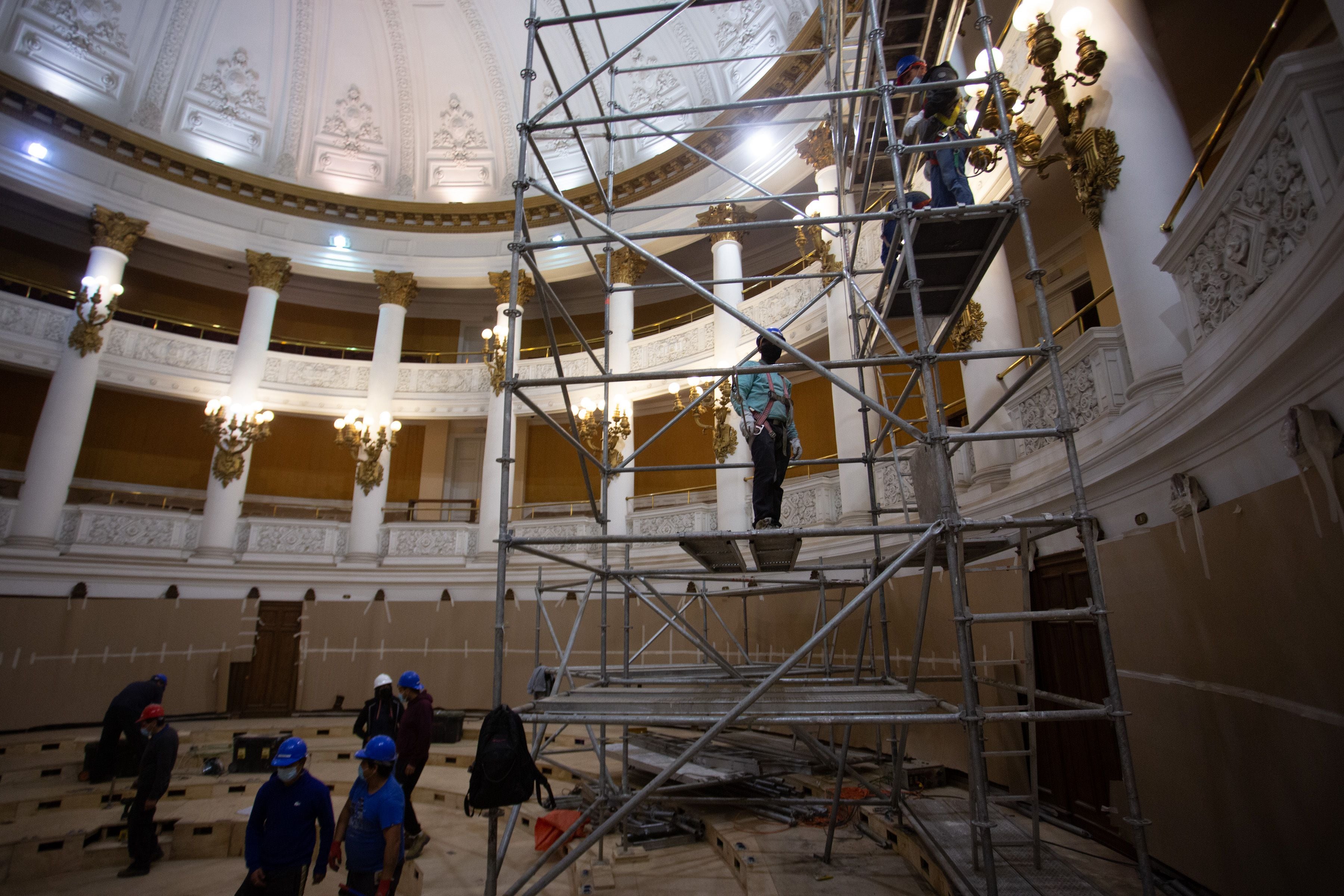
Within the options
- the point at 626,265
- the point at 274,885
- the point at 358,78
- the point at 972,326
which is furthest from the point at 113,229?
the point at 972,326

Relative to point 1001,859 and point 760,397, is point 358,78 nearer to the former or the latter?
point 760,397

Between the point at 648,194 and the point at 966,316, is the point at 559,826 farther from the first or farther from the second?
the point at 648,194

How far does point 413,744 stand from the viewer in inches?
236

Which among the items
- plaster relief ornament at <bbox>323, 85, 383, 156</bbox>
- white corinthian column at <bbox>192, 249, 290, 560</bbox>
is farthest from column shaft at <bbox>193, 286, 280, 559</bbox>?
plaster relief ornament at <bbox>323, 85, 383, 156</bbox>

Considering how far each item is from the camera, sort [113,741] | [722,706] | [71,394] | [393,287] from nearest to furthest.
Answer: [722,706] → [113,741] → [71,394] → [393,287]

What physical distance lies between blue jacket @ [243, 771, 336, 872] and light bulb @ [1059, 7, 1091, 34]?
7722 mm

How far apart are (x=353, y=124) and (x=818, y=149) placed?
41.9 ft

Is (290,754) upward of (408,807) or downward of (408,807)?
upward

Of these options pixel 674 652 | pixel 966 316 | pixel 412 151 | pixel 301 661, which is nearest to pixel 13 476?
pixel 301 661

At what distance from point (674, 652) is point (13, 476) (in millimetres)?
14558

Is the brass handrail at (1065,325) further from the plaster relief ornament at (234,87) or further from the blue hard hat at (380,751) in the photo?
the plaster relief ornament at (234,87)

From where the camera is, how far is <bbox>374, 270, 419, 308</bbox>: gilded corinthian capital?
16391mm

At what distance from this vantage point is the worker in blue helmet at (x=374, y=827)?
12.8 feet

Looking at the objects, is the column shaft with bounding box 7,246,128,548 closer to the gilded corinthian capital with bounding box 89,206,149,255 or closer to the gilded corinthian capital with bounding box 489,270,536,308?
the gilded corinthian capital with bounding box 89,206,149,255
